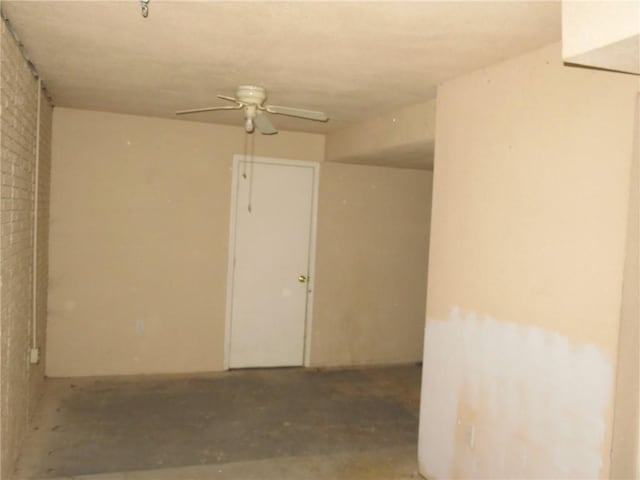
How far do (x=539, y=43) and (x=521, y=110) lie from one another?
1.07 ft

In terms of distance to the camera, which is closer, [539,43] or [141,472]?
[539,43]

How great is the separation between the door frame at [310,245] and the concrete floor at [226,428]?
1.27 feet

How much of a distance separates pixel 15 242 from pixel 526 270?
269 centimetres

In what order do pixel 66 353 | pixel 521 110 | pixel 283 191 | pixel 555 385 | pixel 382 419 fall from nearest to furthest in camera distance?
1. pixel 555 385
2. pixel 521 110
3. pixel 382 419
4. pixel 66 353
5. pixel 283 191

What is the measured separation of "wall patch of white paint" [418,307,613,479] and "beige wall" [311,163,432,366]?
8.23ft

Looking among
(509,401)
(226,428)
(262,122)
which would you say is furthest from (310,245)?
(509,401)

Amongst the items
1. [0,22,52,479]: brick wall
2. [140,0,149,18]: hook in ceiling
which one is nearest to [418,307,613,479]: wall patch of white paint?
[140,0,149,18]: hook in ceiling

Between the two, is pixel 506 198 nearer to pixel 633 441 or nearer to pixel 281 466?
pixel 633 441

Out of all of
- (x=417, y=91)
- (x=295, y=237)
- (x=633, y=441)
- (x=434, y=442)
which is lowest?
(x=434, y=442)

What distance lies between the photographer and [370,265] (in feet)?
20.1

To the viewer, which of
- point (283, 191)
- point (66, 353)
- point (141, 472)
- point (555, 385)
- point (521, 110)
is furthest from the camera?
point (283, 191)

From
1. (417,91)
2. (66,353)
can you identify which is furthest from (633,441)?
(66,353)

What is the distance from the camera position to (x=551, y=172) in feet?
8.64

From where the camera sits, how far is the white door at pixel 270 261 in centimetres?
566
